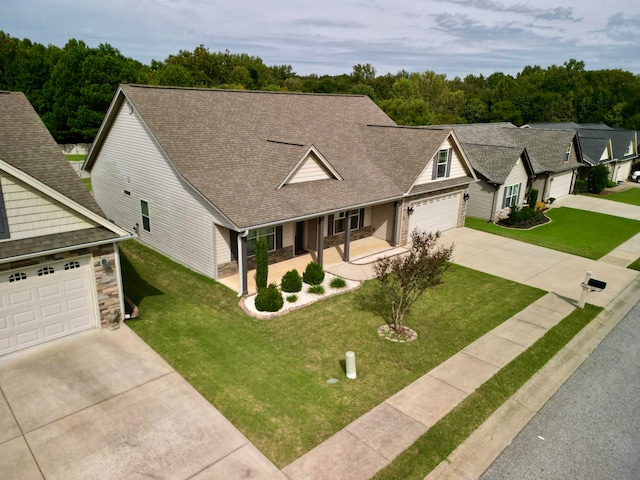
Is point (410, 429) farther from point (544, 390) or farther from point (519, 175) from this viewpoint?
point (519, 175)

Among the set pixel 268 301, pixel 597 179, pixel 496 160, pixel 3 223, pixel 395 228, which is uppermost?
pixel 496 160

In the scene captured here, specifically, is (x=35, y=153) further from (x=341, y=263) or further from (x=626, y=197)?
(x=626, y=197)

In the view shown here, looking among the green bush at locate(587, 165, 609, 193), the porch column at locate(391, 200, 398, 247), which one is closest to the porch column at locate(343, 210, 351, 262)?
the porch column at locate(391, 200, 398, 247)

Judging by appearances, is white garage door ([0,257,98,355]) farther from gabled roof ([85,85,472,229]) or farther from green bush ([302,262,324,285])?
green bush ([302,262,324,285])

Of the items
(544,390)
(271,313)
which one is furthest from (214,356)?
(544,390)

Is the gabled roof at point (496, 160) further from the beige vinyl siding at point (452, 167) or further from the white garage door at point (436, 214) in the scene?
the white garage door at point (436, 214)

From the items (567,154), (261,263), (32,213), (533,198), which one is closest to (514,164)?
(533,198)
